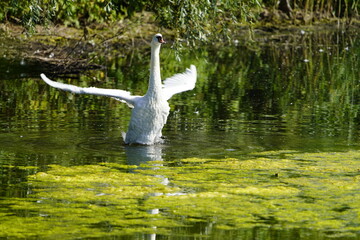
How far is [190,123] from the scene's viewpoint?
Result: 14320 mm

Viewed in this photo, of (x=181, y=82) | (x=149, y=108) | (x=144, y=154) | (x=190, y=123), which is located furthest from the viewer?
(x=181, y=82)

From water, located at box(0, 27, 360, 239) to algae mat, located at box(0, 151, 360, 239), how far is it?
4cm

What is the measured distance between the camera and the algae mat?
24.6 feet

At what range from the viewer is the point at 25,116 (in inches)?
582

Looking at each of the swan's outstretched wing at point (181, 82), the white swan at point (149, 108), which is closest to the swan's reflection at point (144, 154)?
the white swan at point (149, 108)

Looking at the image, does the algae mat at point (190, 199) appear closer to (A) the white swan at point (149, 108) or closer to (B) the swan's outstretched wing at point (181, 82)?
(A) the white swan at point (149, 108)

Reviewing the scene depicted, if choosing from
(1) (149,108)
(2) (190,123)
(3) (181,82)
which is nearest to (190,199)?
(1) (149,108)

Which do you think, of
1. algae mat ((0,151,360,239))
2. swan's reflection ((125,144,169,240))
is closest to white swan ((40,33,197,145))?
swan's reflection ((125,144,169,240))

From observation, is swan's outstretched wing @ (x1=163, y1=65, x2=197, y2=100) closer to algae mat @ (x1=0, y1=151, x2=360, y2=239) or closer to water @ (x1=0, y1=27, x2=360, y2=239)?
water @ (x1=0, y1=27, x2=360, y2=239)

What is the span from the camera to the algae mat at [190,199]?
24.6 feet

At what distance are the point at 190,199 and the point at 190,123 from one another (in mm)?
5832

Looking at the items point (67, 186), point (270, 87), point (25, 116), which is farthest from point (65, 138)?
point (270, 87)

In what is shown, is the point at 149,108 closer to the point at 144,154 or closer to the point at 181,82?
the point at 144,154

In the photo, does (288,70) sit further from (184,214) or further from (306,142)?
(184,214)
